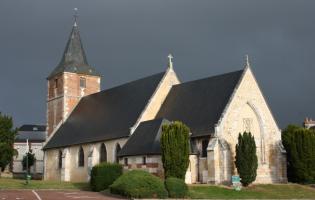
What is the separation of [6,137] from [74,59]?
11.4m

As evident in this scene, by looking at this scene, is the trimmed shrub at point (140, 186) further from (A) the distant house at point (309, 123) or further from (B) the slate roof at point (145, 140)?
(A) the distant house at point (309, 123)

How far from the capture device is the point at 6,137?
1933 inches

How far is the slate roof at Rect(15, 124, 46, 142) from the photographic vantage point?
8861cm

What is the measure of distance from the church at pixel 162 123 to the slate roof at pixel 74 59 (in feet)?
9.91

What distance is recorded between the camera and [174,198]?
2577cm

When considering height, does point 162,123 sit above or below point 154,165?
above

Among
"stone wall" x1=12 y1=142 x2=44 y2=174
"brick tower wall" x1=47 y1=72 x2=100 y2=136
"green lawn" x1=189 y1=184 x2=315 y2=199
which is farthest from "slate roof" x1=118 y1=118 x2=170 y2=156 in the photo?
"stone wall" x1=12 y1=142 x2=44 y2=174

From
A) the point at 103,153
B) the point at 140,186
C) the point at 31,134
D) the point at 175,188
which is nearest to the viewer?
the point at 140,186

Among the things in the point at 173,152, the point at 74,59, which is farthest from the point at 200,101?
the point at 74,59

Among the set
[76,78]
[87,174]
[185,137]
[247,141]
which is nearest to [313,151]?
[247,141]

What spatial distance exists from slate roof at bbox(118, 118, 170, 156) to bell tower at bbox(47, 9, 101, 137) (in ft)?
56.6

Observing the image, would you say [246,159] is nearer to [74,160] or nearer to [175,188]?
[175,188]

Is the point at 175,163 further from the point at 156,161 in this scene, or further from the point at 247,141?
the point at 247,141

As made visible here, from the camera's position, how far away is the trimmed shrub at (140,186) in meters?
25.1
